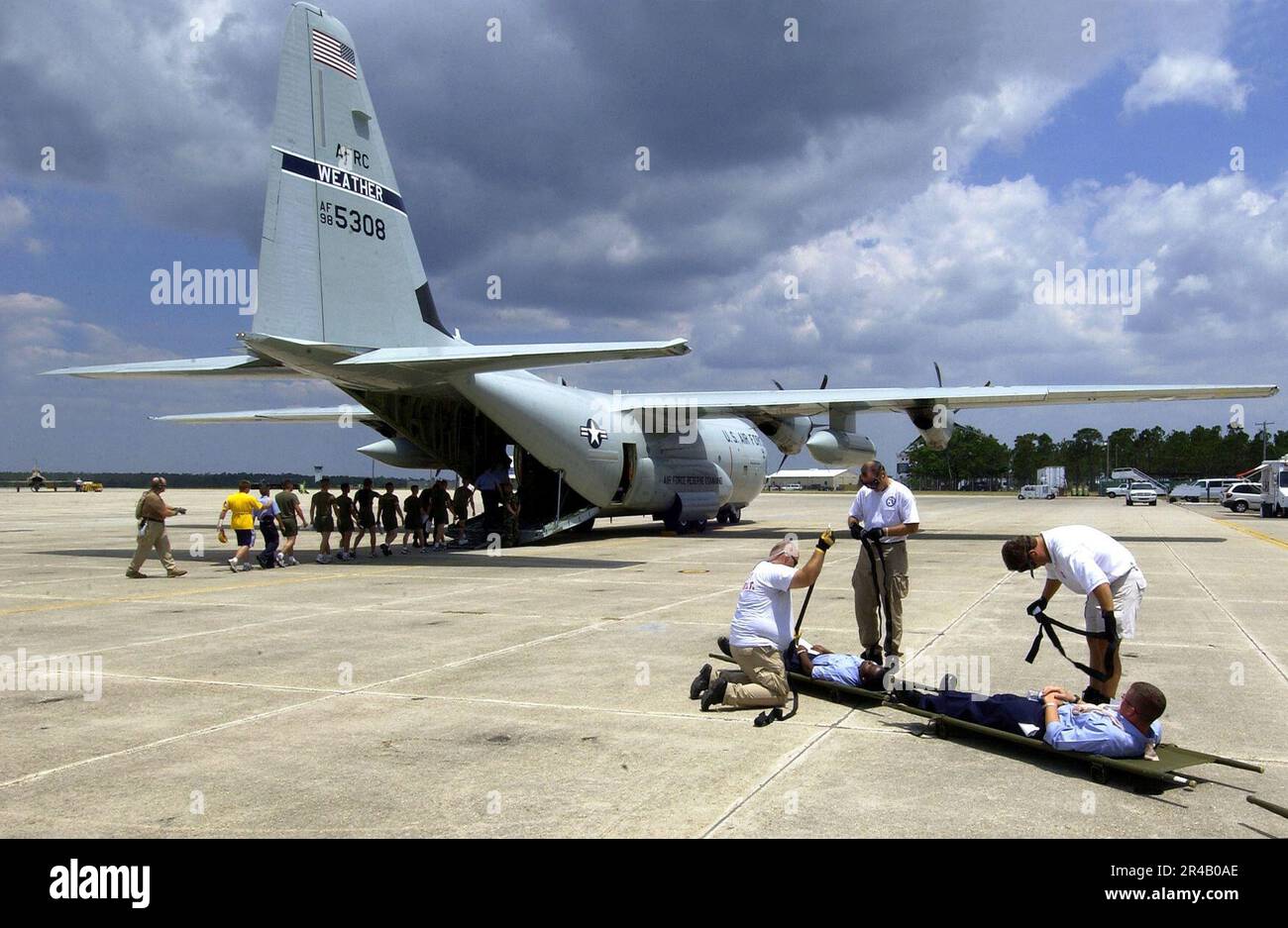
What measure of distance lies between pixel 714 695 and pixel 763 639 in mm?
532

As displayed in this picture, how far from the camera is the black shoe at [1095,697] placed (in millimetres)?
6055

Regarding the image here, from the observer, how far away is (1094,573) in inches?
233

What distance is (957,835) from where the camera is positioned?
4.18m

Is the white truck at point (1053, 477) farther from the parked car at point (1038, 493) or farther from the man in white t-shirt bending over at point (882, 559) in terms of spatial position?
the man in white t-shirt bending over at point (882, 559)

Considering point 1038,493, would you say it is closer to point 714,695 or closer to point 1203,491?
point 1203,491

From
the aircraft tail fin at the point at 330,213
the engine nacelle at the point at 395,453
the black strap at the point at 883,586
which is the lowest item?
the black strap at the point at 883,586

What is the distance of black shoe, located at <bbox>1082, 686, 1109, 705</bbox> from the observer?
19.9 feet

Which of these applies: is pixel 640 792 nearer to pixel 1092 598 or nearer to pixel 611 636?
pixel 1092 598

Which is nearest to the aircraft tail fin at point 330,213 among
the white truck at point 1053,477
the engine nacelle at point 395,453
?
the engine nacelle at point 395,453

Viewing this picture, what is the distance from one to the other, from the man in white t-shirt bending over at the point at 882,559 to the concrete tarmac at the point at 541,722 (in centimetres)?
50

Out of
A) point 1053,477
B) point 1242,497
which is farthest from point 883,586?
point 1053,477

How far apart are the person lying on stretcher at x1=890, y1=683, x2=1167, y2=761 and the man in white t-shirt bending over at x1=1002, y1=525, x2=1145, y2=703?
515 millimetres

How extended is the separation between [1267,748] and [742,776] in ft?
10.7

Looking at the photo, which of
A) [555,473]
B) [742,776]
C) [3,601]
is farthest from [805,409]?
[742,776]
